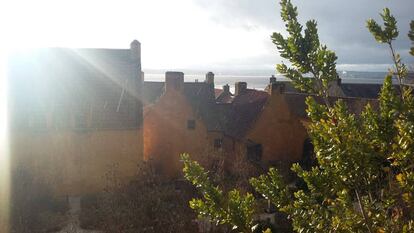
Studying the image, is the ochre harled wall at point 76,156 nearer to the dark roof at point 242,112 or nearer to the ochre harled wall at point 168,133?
the ochre harled wall at point 168,133

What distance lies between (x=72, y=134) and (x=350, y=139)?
2138 cm

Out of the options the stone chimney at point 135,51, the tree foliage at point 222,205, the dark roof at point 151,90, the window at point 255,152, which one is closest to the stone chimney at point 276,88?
the window at point 255,152

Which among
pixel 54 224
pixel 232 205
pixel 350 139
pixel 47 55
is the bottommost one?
pixel 54 224

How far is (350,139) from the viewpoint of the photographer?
4.61 meters

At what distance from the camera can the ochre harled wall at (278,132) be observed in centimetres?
2923

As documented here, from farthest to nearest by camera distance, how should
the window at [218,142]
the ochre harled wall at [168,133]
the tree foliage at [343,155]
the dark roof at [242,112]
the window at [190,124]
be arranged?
the window at [218,142] → the dark roof at [242,112] → the window at [190,124] → the ochre harled wall at [168,133] → the tree foliage at [343,155]

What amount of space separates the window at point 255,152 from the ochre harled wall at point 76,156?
26.5 ft

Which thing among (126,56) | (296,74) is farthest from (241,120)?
(296,74)

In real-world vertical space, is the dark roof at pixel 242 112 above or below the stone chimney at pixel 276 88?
below

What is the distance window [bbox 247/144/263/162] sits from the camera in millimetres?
28797

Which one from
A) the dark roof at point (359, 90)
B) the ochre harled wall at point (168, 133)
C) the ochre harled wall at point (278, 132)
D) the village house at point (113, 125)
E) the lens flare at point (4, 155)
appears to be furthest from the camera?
the dark roof at point (359, 90)

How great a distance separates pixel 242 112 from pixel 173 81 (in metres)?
6.84

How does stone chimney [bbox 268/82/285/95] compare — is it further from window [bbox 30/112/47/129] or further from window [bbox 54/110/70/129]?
window [bbox 30/112/47/129]

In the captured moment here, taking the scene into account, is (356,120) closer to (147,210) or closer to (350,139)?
(350,139)
